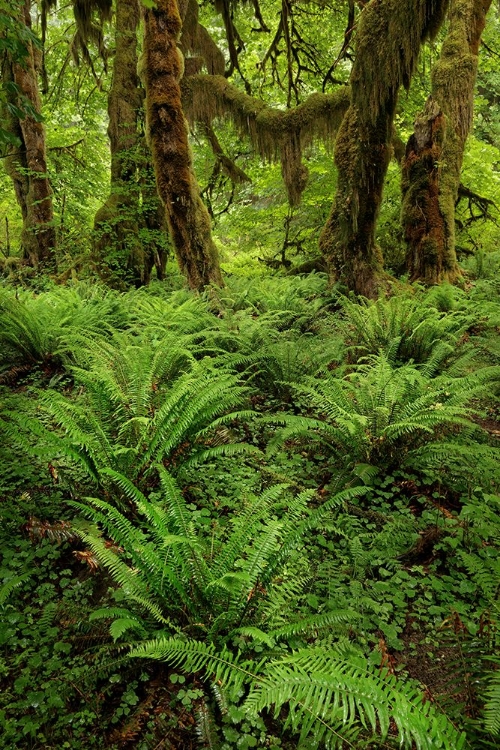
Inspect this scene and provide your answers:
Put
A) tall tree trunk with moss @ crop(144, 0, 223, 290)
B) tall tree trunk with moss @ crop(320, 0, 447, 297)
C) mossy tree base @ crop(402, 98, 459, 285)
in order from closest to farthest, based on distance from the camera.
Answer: tall tree trunk with moss @ crop(320, 0, 447, 297), tall tree trunk with moss @ crop(144, 0, 223, 290), mossy tree base @ crop(402, 98, 459, 285)

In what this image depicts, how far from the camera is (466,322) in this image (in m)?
5.02

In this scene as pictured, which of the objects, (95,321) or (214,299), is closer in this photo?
(95,321)

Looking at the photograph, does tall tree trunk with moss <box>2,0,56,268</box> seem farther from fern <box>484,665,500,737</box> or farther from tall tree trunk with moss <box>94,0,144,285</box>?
fern <box>484,665,500,737</box>

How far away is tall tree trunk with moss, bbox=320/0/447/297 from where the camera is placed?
5.03m

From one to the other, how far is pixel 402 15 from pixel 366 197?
1.92 meters

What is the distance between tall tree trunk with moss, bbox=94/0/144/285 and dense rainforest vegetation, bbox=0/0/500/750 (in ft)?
0.45

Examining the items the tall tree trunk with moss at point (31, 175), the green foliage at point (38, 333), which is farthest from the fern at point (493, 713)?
the tall tree trunk with moss at point (31, 175)

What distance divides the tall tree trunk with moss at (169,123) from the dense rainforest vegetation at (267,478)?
29mm

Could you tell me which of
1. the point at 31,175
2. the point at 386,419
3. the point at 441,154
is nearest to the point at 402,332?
the point at 386,419

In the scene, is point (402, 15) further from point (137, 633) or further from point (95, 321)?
point (137, 633)

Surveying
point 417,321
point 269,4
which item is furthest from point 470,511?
point 269,4

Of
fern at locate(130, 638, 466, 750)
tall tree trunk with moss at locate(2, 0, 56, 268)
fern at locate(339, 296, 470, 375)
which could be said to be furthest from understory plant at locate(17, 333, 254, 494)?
tall tree trunk with moss at locate(2, 0, 56, 268)

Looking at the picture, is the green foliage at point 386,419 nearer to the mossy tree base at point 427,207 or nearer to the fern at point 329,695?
the fern at point 329,695

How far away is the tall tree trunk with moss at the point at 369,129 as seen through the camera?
5.03m
